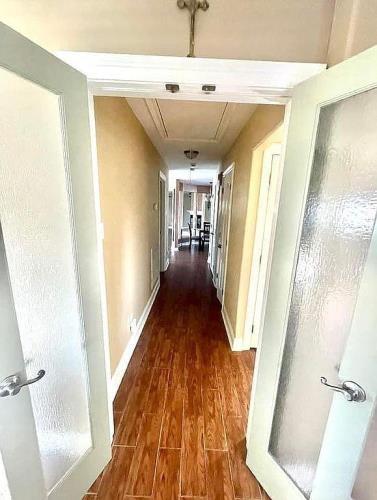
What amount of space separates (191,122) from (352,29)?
5.64 feet

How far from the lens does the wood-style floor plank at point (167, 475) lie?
4.07 feet

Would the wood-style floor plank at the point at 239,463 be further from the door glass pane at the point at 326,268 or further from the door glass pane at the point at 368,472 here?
the door glass pane at the point at 368,472

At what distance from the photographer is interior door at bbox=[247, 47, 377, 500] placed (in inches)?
30.2

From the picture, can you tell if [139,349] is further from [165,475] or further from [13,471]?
[13,471]

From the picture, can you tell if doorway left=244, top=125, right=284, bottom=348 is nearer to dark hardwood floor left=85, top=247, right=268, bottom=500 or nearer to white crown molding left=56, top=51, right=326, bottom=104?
dark hardwood floor left=85, top=247, right=268, bottom=500

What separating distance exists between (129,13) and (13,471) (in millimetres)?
1781

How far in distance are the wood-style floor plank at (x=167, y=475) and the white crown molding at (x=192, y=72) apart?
6.67 ft

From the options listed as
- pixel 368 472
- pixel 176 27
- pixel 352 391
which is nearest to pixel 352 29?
pixel 176 27

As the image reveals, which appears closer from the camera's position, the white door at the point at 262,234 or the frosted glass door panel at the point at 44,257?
the frosted glass door panel at the point at 44,257

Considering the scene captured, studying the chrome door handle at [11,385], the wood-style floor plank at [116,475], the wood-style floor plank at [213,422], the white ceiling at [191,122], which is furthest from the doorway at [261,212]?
the chrome door handle at [11,385]

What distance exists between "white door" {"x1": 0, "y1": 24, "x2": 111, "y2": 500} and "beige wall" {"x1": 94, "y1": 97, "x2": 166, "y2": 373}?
0.49m

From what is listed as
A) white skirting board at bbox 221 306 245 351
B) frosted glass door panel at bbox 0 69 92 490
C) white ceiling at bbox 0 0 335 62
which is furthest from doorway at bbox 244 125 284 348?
frosted glass door panel at bbox 0 69 92 490

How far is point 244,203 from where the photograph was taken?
7.57 feet

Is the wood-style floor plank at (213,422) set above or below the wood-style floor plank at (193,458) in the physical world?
below
